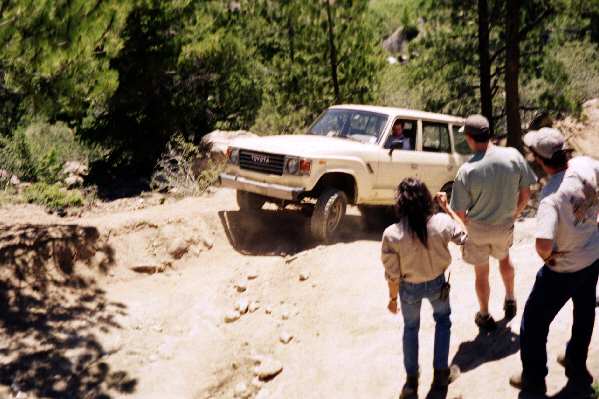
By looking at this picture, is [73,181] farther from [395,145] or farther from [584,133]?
[584,133]

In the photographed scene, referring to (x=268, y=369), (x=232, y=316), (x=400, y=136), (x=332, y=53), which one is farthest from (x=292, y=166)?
(x=332, y=53)

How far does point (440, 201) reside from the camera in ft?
13.6

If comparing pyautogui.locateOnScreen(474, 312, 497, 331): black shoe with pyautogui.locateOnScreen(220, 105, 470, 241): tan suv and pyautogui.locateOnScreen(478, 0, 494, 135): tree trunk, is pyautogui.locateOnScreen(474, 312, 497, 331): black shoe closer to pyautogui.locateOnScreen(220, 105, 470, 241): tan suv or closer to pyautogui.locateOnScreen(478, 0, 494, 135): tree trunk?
pyautogui.locateOnScreen(220, 105, 470, 241): tan suv

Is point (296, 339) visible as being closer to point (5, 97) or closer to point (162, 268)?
point (162, 268)

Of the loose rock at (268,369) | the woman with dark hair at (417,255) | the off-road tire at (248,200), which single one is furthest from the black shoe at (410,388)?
the off-road tire at (248,200)

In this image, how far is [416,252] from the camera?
12.5 ft

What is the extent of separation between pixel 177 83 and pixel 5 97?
7543mm

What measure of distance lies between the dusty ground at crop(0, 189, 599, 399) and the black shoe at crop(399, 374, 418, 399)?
0.52ft

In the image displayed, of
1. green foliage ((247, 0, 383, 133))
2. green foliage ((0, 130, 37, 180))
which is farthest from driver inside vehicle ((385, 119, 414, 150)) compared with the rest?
green foliage ((0, 130, 37, 180))

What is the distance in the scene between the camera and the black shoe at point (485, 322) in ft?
15.8

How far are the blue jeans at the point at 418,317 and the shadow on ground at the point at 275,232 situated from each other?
4.17m

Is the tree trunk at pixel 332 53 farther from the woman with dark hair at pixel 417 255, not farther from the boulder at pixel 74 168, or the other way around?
the woman with dark hair at pixel 417 255

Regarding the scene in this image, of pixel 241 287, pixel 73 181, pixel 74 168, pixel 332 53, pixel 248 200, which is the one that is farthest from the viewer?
pixel 74 168

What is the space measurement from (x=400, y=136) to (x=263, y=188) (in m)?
2.07
